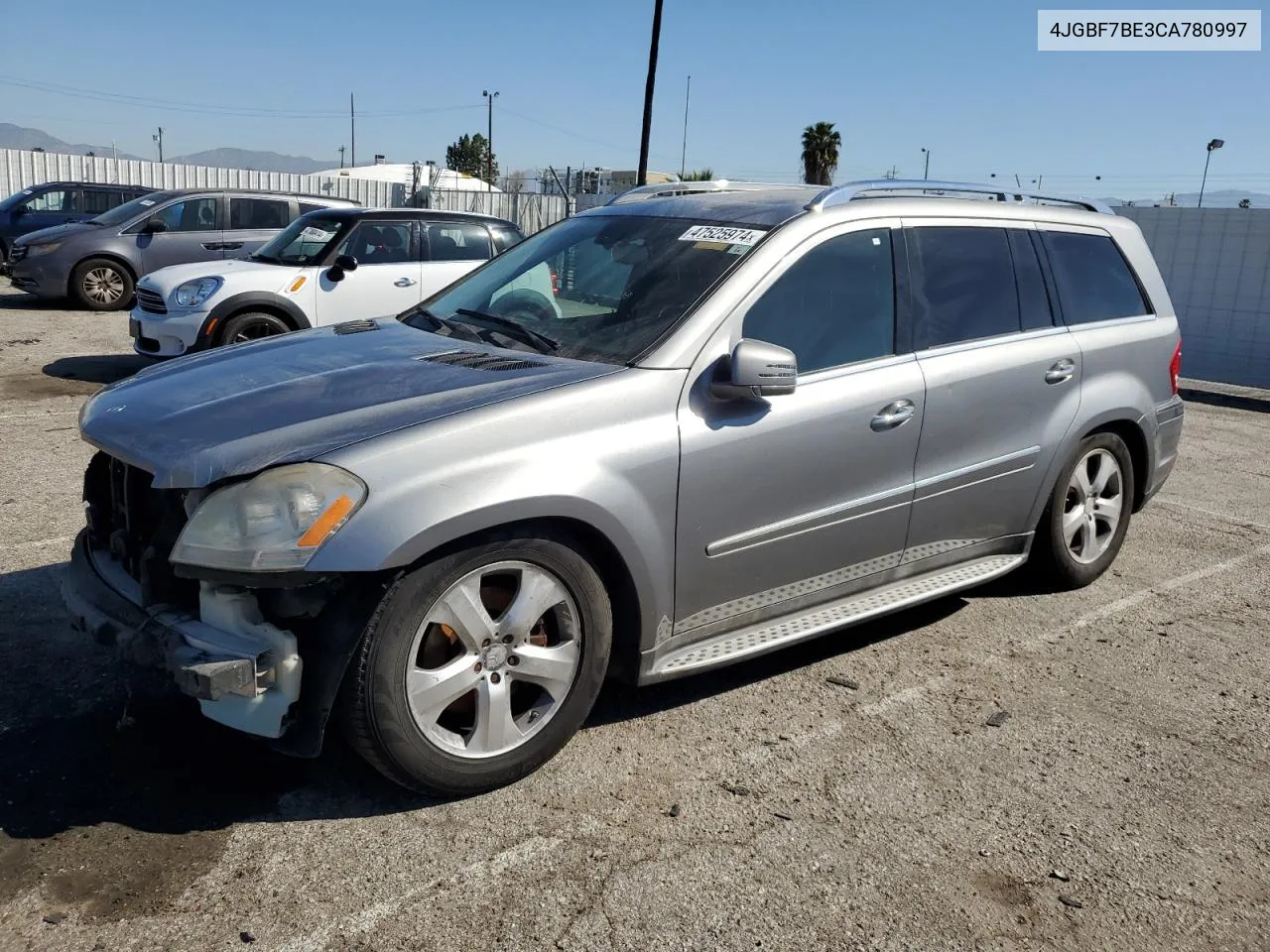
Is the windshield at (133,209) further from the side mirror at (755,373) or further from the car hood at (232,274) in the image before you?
the side mirror at (755,373)

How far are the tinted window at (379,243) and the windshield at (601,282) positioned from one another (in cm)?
549

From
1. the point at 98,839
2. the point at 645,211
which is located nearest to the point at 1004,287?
the point at 645,211

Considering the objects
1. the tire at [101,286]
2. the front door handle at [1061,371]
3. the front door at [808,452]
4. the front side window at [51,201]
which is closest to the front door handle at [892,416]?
the front door at [808,452]

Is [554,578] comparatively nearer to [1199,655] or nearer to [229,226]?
[1199,655]

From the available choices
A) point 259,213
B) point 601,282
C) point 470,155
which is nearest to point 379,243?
point 259,213

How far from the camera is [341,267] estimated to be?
375 inches

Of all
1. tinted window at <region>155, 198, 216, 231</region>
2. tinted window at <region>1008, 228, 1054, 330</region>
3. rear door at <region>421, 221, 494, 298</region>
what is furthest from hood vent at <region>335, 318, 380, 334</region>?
tinted window at <region>155, 198, 216, 231</region>

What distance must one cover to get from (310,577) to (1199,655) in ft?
12.2

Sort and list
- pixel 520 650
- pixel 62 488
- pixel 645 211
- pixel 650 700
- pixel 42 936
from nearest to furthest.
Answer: pixel 42 936
pixel 520 650
pixel 650 700
pixel 645 211
pixel 62 488

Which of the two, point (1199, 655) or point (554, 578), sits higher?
point (554, 578)

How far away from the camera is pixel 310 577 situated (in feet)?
9.22

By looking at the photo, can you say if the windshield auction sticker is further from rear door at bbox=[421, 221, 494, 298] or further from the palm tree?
the palm tree

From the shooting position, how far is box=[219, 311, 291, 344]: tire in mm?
9094

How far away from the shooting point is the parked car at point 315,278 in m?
9.10
